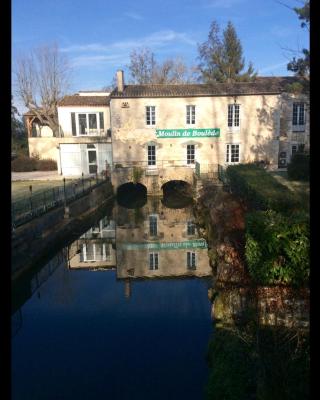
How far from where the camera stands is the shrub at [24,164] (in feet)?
107

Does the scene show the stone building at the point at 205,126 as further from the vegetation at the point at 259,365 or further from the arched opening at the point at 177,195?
the vegetation at the point at 259,365

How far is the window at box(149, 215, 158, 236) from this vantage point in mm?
18112

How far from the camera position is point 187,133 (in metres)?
27.3

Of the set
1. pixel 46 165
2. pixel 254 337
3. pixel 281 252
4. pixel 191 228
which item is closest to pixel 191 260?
pixel 191 228

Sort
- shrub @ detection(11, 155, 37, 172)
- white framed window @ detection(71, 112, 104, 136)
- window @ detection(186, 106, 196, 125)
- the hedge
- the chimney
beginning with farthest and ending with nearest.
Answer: shrub @ detection(11, 155, 37, 172), white framed window @ detection(71, 112, 104, 136), the chimney, window @ detection(186, 106, 196, 125), the hedge

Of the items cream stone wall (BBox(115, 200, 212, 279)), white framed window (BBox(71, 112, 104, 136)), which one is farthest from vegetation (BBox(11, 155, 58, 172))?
cream stone wall (BBox(115, 200, 212, 279))

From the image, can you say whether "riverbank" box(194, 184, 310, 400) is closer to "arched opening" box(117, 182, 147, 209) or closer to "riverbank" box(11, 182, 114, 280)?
"riverbank" box(11, 182, 114, 280)

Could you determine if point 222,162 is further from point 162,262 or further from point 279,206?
point 279,206

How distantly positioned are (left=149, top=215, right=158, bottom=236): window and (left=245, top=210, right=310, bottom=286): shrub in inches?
422

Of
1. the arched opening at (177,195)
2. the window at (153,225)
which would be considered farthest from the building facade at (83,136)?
the window at (153,225)

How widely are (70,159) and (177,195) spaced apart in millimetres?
9589

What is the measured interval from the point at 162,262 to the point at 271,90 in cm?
1955

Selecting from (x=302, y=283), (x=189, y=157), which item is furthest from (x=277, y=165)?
(x=302, y=283)

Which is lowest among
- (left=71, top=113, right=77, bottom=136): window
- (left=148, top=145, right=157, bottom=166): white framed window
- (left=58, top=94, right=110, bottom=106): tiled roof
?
(left=148, top=145, right=157, bottom=166): white framed window
